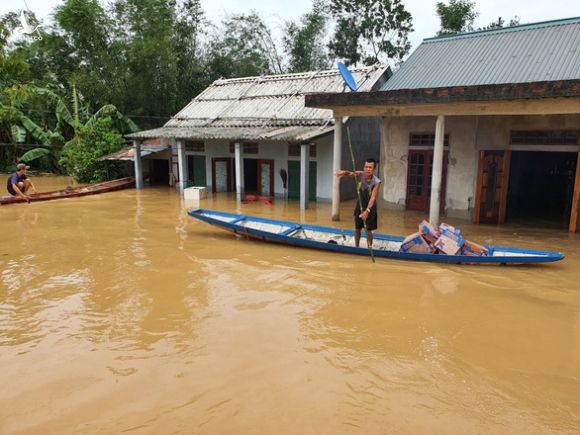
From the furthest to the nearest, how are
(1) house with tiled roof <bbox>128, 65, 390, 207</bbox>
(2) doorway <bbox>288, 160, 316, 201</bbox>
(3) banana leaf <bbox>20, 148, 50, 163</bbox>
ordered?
(3) banana leaf <bbox>20, 148, 50, 163</bbox>
(2) doorway <bbox>288, 160, 316, 201</bbox>
(1) house with tiled roof <bbox>128, 65, 390, 207</bbox>

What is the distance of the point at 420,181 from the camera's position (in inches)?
509

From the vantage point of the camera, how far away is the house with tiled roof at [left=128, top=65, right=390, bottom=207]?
15047 millimetres

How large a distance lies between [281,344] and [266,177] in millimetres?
12700

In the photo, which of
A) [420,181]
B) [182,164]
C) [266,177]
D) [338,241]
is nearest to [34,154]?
[182,164]

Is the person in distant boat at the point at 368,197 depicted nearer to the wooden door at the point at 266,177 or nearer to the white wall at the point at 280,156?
the white wall at the point at 280,156

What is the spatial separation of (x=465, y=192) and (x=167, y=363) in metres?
9.87

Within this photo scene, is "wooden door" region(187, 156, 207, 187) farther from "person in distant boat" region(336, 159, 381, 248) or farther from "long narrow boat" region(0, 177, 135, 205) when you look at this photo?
"person in distant boat" region(336, 159, 381, 248)

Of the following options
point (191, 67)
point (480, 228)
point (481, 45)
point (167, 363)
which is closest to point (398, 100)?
point (480, 228)

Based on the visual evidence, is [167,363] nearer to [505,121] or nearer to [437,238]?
[437,238]

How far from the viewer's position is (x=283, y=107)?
55.7 feet

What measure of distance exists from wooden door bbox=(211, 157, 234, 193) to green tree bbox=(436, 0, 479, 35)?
17.3m

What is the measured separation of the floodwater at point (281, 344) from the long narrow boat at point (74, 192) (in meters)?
6.31

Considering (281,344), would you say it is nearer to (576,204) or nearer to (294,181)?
(576,204)

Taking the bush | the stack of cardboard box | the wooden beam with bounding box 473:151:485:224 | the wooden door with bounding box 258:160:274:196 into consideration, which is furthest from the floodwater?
the bush
